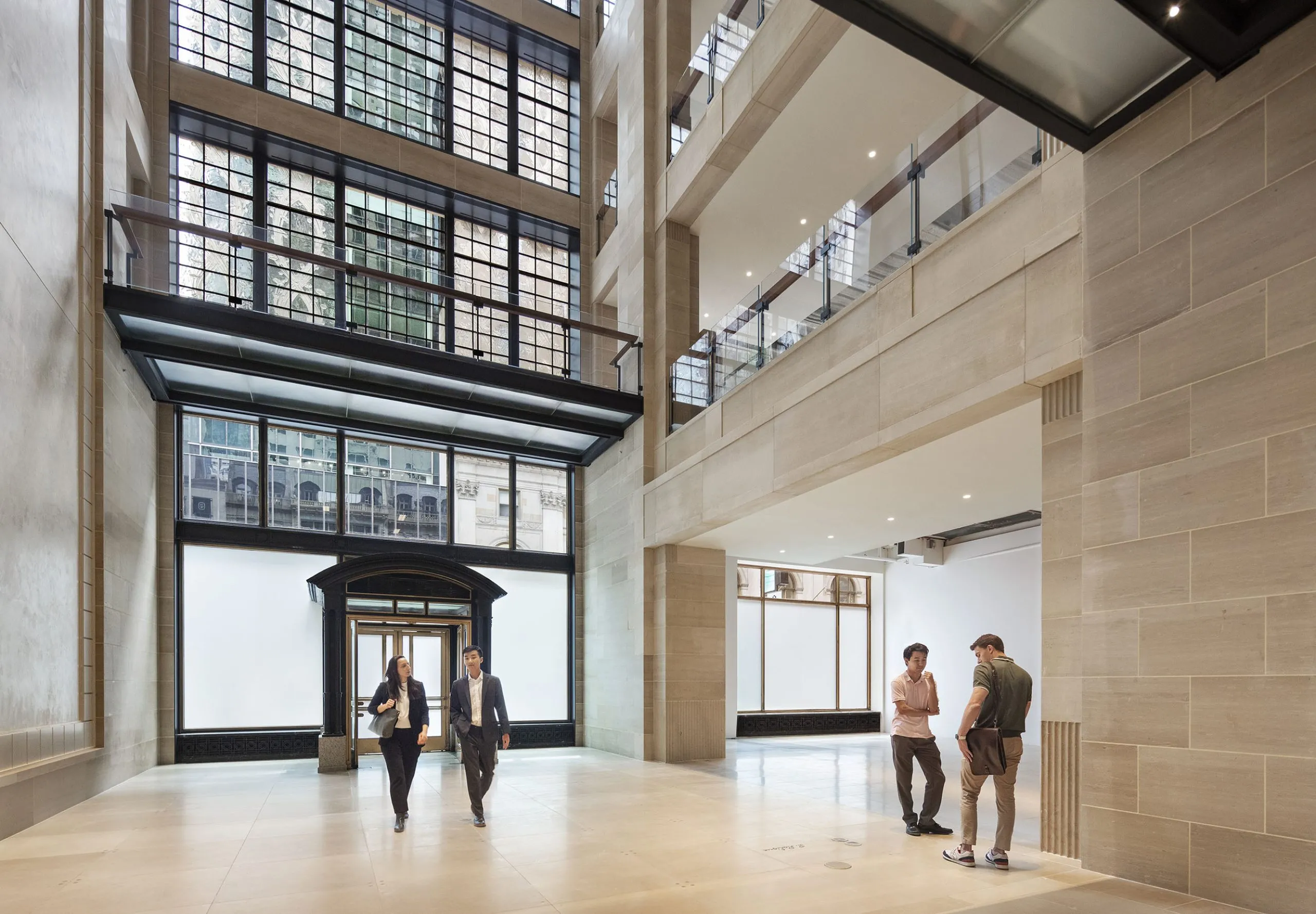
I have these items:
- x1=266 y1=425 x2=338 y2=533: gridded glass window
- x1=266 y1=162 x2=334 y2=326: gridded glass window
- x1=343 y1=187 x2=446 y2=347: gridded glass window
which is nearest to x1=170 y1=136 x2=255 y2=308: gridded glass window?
x1=266 y1=162 x2=334 y2=326: gridded glass window

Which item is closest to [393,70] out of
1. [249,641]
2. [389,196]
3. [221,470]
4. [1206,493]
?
[389,196]

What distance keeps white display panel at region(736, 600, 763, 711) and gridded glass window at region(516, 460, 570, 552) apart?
17.1 ft

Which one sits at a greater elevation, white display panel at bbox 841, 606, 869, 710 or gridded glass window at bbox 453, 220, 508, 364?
gridded glass window at bbox 453, 220, 508, 364

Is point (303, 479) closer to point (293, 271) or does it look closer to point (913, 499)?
point (293, 271)

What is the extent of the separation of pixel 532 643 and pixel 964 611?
10361 millimetres

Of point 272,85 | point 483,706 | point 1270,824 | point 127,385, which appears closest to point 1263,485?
point 1270,824

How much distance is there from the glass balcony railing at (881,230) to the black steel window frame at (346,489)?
5183mm

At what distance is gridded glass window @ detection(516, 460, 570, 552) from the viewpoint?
17250mm

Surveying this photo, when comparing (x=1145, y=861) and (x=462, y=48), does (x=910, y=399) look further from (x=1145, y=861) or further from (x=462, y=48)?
(x=462, y=48)

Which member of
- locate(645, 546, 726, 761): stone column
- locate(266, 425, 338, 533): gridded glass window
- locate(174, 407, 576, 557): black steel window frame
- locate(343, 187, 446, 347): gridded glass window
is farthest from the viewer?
locate(266, 425, 338, 533): gridded glass window

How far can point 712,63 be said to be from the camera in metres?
13.8

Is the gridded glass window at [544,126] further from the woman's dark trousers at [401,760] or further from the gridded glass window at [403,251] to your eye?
the woman's dark trousers at [401,760]

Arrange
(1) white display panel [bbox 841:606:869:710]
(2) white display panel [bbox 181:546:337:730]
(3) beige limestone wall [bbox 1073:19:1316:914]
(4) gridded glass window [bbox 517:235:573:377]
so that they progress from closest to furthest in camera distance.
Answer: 1. (3) beige limestone wall [bbox 1073:19:1316:914]
2. (2) white display panel [bbox 181:546:337:730]
3. (4) gridded glass window [bbox 517:235:573:377]
4. (1) white display panel [bbox 841:606:869:710]

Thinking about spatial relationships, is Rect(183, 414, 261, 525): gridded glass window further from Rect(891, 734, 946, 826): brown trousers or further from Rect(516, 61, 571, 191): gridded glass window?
Rect(891, 734, 946, 826): brown trousers
